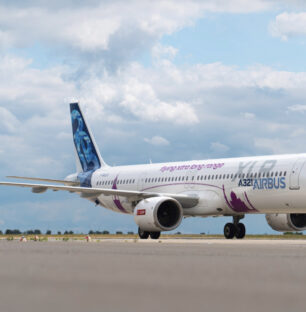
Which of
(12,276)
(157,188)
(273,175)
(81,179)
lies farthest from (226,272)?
(81,179)

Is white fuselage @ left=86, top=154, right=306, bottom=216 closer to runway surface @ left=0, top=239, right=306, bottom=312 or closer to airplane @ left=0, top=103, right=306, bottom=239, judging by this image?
airplane @ left=0, top=103, right=306, bottom=239

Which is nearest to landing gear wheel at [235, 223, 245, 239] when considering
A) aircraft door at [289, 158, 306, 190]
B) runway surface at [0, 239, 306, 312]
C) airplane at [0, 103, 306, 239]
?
airplane at [0, 103, 306, 239]

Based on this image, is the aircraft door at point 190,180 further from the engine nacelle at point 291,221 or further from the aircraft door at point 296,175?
the aircraft door at point 296,175

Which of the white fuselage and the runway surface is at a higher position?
the white fuselage

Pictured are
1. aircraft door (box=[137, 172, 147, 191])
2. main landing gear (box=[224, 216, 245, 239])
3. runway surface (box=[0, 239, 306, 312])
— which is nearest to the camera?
runway surface (box=[0, 239, 306, 312])

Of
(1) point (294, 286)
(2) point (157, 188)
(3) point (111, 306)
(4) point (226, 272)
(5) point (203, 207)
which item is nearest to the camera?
(3) point (111, 306)

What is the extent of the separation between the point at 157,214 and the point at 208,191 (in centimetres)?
253

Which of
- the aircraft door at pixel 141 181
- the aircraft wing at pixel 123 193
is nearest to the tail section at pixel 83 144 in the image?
the aircraft door at pixel 141 181

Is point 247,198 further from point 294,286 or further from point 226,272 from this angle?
point 294,286

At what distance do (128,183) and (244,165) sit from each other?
337 inches

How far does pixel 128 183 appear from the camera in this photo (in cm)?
3894

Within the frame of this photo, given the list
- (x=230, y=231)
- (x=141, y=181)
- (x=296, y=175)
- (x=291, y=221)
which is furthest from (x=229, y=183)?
(x=141, y=181)

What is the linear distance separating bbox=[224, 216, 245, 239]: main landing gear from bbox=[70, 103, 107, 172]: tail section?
1128 cm

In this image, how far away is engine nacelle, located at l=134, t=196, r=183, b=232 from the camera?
3127 cm
